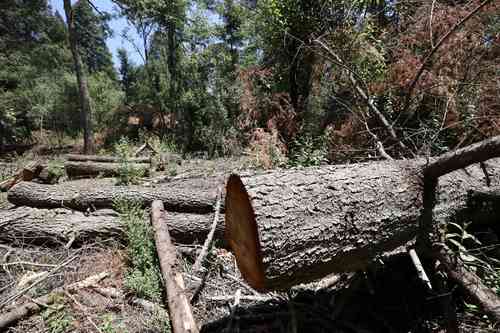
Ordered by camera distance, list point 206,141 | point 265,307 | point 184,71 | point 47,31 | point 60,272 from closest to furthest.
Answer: point 265,307, point 60,272, point 206,141, point 184,71, point 47,31

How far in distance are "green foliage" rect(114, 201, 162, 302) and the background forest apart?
2382 millimetres

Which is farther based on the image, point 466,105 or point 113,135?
point 113,135

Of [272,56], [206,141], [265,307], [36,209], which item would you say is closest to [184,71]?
[206,141]

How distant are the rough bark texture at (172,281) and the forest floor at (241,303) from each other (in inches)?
7.2

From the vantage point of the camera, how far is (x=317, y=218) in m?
1.38

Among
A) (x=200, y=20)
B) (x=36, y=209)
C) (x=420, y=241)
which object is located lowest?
(x=36, y=209)

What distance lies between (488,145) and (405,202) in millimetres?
502

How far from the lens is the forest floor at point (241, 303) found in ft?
5.81

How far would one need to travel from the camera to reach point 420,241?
1734 mm

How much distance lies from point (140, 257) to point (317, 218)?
184cm

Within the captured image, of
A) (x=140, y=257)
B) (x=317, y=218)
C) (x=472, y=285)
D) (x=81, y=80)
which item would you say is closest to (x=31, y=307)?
(x=140, y=257)

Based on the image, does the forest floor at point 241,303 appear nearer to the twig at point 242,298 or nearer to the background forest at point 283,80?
the twig at point 242,298

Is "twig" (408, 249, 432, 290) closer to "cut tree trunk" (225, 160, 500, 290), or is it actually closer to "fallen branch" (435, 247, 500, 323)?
"fallen branch" (435, 247, 500, 323)

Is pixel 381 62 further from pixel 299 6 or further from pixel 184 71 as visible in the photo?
pixel 184 71
